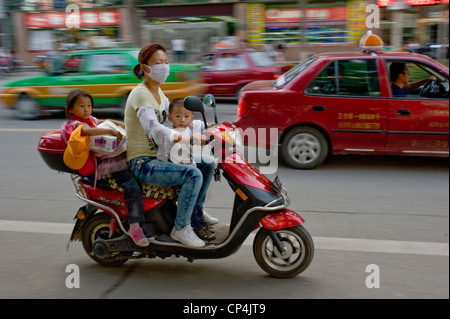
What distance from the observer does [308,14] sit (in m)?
25.4

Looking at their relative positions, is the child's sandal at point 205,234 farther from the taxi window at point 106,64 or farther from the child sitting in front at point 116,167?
the taxi window at point 106,64

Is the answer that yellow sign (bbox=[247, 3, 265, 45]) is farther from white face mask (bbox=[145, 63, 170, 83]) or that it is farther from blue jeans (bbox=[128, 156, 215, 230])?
blue jeans (bbox=[128, 156, 215, 230])

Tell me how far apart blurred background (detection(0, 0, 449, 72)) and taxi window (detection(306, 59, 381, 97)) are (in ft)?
50.1

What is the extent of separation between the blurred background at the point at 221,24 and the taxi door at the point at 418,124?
15.8 metres

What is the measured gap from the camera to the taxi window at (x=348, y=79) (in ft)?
22.1

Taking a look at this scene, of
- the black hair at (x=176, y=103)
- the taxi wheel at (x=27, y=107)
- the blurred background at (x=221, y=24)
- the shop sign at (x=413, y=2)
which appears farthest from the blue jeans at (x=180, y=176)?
the shop sign at (x=413, y=2)

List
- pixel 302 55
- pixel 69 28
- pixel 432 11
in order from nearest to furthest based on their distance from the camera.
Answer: pixel 432 11
pixel 302 55
pixel 69 28

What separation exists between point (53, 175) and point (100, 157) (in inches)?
140

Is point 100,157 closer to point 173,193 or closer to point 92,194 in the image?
point 92,194

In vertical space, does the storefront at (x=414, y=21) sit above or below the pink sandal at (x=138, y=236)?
above

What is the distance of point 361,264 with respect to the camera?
393 centimetres

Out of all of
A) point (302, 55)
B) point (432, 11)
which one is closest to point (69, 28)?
point (302, 55)

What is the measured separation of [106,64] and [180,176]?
777cm

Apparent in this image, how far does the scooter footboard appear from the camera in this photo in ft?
11.5
